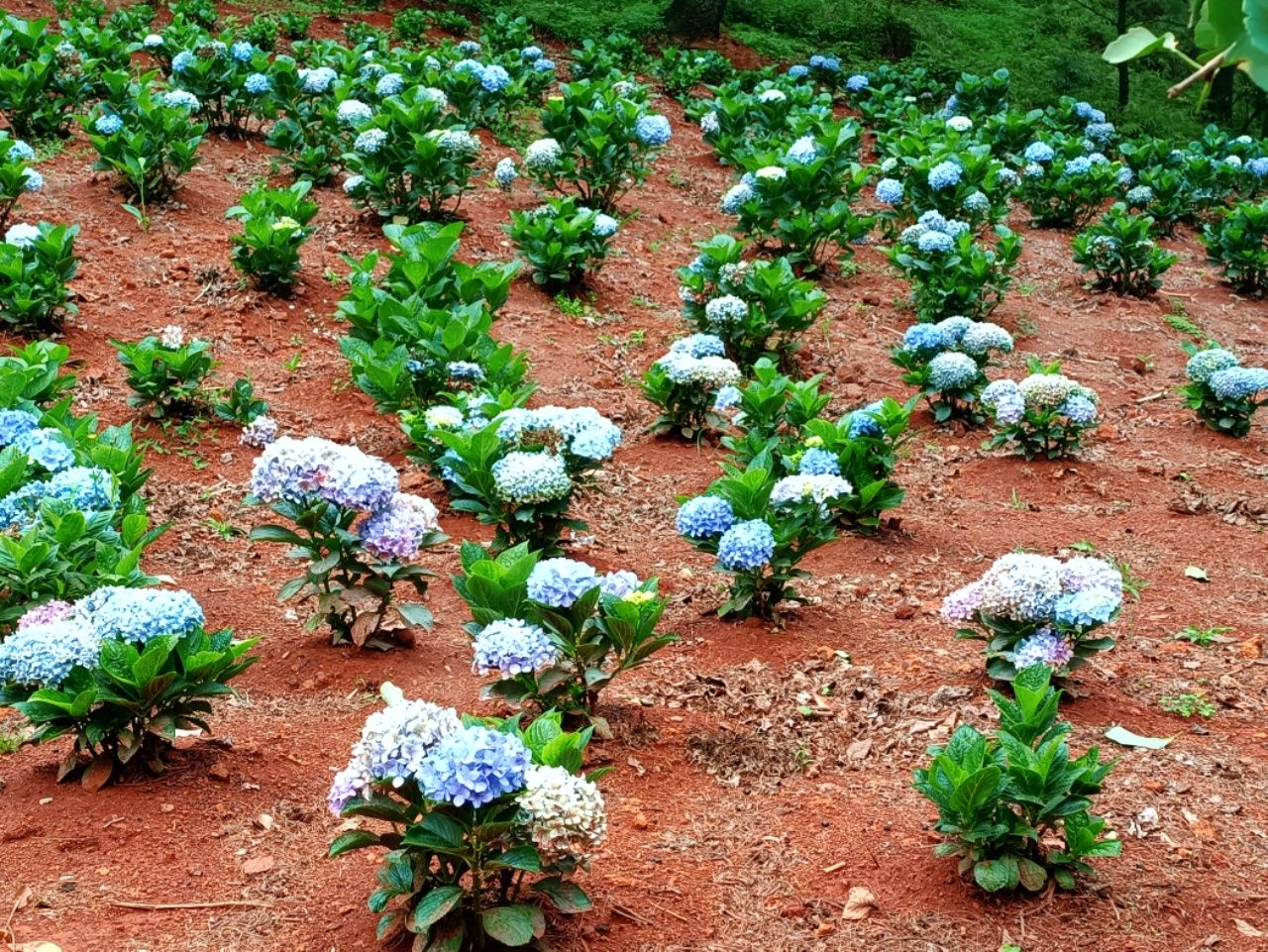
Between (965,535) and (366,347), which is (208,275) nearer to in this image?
(366,347)

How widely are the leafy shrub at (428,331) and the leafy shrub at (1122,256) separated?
4.59m

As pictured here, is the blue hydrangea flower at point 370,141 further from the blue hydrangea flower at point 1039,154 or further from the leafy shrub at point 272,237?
the blue hydrangea flower at point 1039,154

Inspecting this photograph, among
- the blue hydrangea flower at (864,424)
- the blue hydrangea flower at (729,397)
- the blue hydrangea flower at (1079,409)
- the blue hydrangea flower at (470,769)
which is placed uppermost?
the blue hydrangea flower at (470,769)

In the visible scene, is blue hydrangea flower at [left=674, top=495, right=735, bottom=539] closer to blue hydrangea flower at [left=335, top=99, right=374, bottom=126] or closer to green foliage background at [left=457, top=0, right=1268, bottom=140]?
blue hydrangea flower at [left=335, top=99, right=374, bottom=126]

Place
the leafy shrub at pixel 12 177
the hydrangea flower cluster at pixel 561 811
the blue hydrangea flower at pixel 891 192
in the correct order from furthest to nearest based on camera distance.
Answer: the blue hydrangea flower at pixel 891 192 → the leafy shrub at pixel 12 177 → the hydrangea flower cluster at pixel 561 811

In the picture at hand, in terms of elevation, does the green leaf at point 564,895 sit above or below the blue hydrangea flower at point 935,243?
above

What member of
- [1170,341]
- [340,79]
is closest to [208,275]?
[340,79]

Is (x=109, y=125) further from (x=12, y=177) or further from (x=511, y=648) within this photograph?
(x=511, y=648)

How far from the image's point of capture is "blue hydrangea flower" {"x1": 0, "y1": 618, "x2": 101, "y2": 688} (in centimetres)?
313

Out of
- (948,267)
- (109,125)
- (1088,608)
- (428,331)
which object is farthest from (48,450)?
(948,267)

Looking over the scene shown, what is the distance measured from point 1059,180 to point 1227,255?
1.54 metres

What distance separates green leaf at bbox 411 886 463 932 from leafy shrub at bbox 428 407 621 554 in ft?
6.55

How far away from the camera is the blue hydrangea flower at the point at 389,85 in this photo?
933cm

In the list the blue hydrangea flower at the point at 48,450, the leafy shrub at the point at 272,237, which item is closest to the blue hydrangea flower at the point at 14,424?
the blue hydrangea flower at the point at 48,450
